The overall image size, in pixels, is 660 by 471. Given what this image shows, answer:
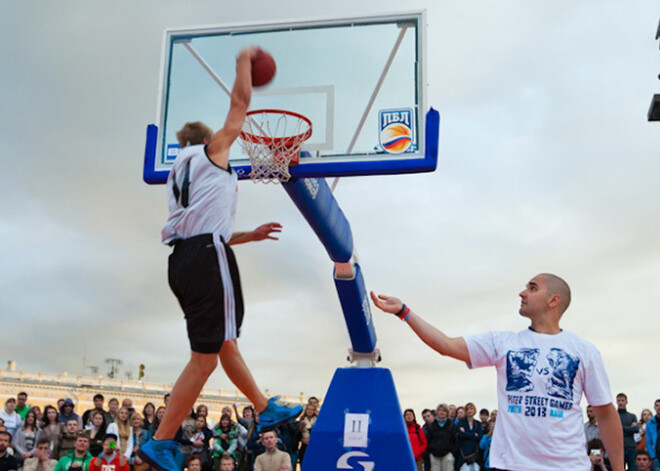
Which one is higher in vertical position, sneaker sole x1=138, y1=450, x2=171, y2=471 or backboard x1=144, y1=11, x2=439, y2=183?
backboard x1=144, y1=11, x2=439, y2=183

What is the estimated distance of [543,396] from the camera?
4598 mm

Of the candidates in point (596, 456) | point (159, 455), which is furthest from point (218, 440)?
point (159, 455)

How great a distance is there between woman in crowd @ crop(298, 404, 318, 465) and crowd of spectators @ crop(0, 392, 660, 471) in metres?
0.02

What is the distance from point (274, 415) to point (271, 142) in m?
3.31

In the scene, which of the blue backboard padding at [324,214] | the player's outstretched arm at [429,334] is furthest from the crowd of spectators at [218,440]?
the player's outstretched arm at [429,334]

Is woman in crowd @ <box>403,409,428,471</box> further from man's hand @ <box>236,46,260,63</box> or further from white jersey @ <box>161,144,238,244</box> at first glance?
man's hand @ <box>236,46,260,63</box>

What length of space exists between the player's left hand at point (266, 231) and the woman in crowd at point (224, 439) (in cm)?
812

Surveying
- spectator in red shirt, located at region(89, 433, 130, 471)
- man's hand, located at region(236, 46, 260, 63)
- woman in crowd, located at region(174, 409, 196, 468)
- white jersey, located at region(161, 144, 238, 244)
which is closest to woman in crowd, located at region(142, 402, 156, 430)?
woman in crowd, located at region(174, 409, 196, 468)

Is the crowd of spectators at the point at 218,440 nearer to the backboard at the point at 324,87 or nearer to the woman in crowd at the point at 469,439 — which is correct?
the woman in crowd at the point at 469,439

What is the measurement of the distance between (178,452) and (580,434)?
256cm

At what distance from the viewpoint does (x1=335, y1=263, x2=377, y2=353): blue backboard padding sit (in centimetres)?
986

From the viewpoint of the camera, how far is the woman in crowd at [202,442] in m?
12.1

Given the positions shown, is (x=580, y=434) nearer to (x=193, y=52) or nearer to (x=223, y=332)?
(x=223, y=332)

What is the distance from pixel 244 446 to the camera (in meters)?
13.0
